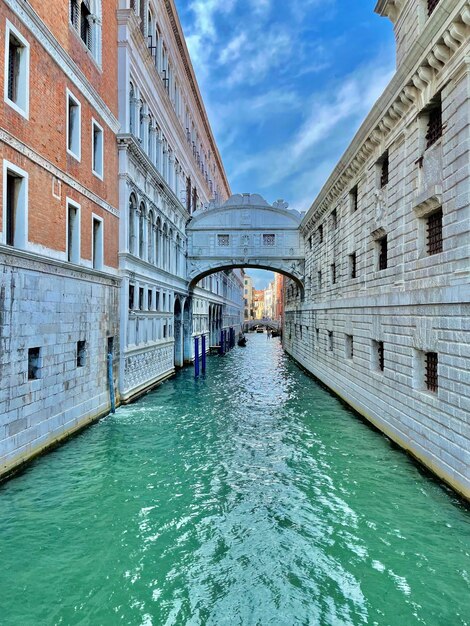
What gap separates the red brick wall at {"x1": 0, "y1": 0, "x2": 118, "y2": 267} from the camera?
27.6 ft

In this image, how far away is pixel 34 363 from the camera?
29.9 ft

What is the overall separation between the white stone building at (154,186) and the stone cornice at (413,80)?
7426 millimetres

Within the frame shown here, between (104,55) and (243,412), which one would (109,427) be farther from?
(104,55)

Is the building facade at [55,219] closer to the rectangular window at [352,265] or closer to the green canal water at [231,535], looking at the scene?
the green canal water at [231,535]

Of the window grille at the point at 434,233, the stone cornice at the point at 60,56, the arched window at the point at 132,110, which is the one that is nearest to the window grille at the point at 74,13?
the stone cornice at the point at 60,56

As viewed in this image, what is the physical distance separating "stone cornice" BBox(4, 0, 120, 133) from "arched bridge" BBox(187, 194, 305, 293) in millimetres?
11991

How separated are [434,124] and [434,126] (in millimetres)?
46

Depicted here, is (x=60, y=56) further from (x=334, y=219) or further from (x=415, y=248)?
(x=334, y=219)

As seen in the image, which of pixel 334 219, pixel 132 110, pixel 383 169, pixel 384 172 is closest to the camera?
pixel 384 172

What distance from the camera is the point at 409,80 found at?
9.11 meters

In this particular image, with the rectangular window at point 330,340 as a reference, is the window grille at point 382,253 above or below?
above

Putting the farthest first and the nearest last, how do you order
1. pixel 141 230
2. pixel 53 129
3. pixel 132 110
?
pixel 141 230 < pixel 132 110 < pixel 53 129

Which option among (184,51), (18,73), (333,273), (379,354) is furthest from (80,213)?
(184,51)

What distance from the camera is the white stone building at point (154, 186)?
14.7m
